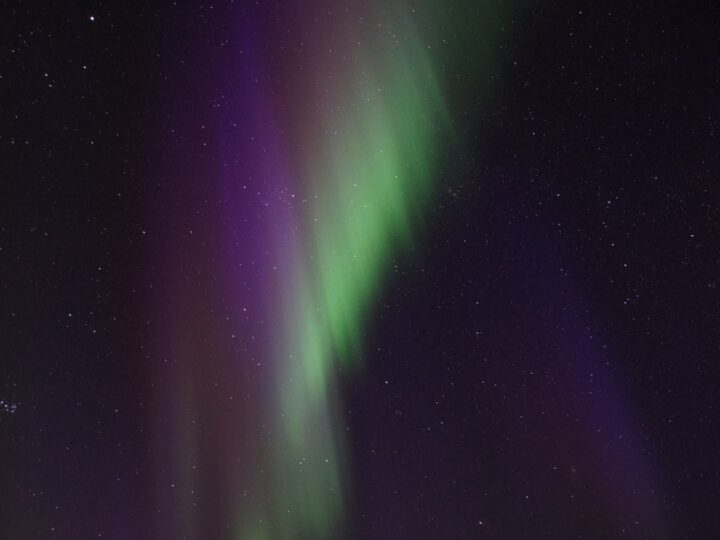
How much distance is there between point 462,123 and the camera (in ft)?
3.85

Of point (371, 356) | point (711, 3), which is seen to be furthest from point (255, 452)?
point (711, 3)

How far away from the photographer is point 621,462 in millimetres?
1135

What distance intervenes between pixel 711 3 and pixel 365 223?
2.26 feet

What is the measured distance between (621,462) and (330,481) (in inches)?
19.7

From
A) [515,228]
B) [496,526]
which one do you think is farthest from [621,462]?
[515,228]

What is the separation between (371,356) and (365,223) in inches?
9.4

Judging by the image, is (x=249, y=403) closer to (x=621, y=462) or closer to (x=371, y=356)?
(x=371, y=356)

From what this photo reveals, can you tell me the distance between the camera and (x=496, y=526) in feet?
3.80

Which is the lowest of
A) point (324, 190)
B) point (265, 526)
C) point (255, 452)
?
point (265, 526)

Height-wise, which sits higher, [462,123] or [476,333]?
[462,123]

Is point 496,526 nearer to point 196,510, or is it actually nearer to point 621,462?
point 621,462

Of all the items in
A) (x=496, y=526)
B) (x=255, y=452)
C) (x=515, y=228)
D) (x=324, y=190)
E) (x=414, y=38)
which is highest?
(x=414, y=38)

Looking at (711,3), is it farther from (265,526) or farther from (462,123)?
(265,526)

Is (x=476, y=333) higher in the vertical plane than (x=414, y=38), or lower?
lower
